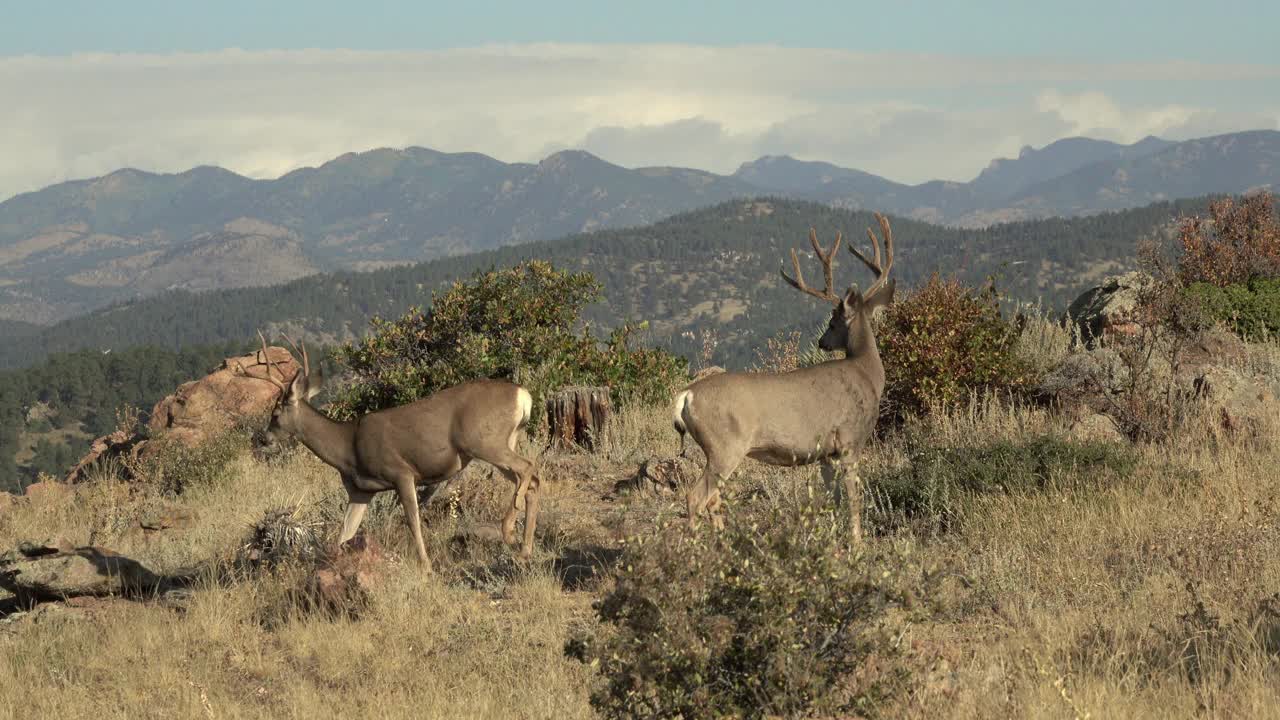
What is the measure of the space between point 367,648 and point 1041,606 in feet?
13.6

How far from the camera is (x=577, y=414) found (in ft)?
49.0

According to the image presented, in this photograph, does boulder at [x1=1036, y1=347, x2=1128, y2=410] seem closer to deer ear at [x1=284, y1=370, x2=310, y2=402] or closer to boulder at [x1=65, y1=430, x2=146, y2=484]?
deer ear at [x1=284, y1=370, x2=310, y2=402]

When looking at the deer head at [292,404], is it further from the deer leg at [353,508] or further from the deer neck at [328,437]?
the deer leg at [353,508]

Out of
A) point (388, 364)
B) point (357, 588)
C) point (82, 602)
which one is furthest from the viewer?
point (388, 364)

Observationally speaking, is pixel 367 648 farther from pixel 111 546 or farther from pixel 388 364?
pixel 388 364

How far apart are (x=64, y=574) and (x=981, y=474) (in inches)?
284

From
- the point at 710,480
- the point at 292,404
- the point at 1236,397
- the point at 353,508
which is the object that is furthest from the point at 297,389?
the point at 1236,397

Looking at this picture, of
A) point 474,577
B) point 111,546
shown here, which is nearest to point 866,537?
point 474,577

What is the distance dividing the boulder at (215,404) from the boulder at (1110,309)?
11007 mm

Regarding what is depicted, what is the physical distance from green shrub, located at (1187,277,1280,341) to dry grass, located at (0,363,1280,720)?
224 inches

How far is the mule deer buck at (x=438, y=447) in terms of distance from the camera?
9.66 m

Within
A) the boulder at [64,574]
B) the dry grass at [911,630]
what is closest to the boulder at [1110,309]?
the dry grass at [911,630]

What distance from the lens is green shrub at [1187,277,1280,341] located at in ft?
54.9

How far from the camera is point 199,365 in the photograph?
13162 cm
